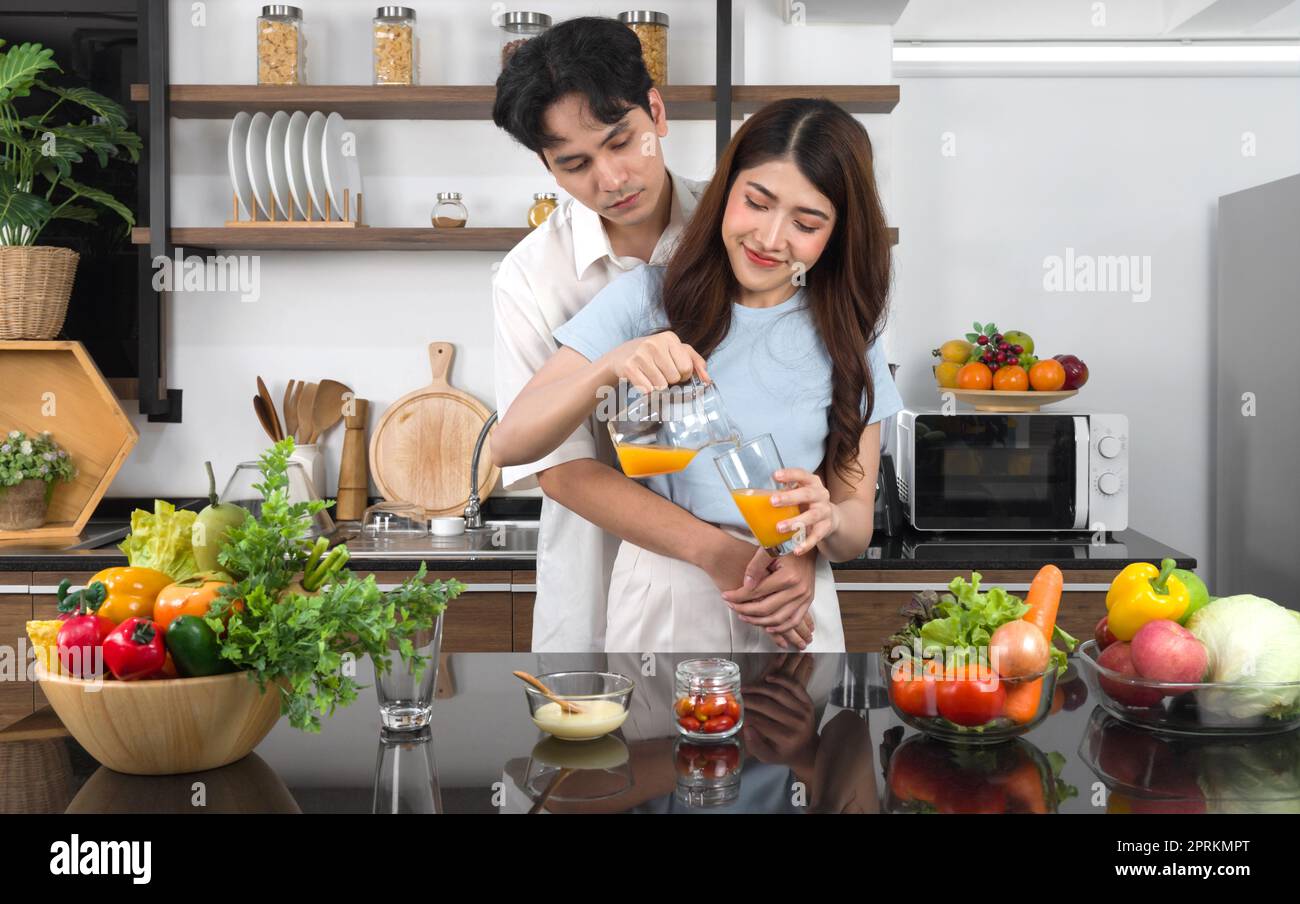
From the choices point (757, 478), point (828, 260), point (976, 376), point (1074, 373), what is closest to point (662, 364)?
point (757, 478)

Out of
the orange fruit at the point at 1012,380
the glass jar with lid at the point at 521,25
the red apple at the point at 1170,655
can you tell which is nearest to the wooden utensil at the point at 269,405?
the glass jar with lid at the point at 521,25

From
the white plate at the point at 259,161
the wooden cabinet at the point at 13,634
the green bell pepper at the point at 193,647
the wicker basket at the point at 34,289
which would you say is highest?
the white plate at the point at 259,161

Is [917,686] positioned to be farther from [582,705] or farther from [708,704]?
[582,705]

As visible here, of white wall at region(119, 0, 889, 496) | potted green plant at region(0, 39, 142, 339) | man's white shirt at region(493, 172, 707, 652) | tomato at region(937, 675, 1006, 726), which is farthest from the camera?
white wall at region(119, 0, 889, 496)

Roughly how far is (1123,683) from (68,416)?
3000mm

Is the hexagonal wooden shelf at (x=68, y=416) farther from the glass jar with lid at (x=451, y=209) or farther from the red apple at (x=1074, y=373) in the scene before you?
the red apple at (x=1074, y=373)

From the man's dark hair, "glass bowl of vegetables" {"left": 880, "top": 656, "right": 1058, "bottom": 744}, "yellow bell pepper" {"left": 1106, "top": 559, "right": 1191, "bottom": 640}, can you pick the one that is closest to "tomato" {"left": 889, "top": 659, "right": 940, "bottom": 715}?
"glass bowl of vegetables" {"left": 880, "top": 656, "right": 1058, "bottom": 744}

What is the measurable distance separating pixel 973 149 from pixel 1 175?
2672 millimetres

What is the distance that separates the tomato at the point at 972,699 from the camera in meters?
1.17

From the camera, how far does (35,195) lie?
3008 mm

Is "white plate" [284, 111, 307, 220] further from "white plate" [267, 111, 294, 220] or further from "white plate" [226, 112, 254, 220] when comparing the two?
"white plate" [226, 112, 254, 220]

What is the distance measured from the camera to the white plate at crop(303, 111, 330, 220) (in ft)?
10.1

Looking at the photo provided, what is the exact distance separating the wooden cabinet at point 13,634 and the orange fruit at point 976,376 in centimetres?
238

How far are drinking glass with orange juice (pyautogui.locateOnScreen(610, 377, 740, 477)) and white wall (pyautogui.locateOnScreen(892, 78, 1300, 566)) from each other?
81.7 inches
